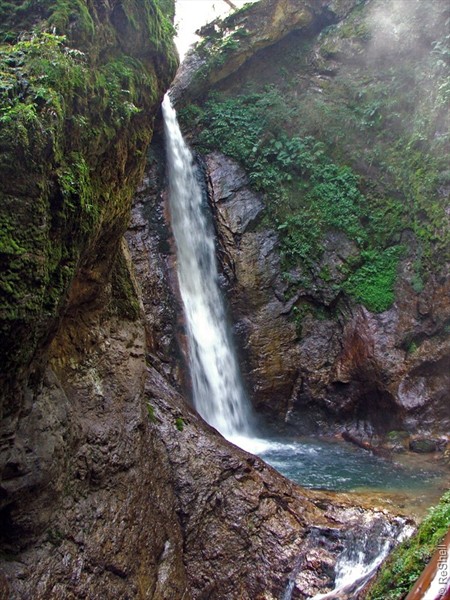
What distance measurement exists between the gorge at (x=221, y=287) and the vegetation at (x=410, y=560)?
0.03 meters

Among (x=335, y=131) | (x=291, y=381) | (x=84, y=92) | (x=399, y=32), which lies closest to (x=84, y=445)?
(x=84, y=92)

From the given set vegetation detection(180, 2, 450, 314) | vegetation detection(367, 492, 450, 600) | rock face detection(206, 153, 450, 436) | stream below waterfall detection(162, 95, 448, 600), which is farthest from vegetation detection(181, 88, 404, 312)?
vegetation detection(367, 492, 450, 600)

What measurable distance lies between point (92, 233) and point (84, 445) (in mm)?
2189

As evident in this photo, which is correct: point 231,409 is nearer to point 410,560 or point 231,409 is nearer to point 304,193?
point 304,193

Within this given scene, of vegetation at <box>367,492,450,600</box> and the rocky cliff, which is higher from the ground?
the rocky cliff

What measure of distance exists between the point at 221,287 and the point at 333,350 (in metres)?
3.07

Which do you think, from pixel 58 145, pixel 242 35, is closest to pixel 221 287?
pixel 242 35

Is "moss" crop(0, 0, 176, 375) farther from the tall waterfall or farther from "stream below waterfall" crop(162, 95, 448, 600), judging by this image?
the tall waterfall

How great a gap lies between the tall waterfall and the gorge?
0.36 ft

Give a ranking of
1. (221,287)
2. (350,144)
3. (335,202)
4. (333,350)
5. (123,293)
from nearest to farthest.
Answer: (123,293)
(333,350)
(221,287)
(335,202)
(350,144)

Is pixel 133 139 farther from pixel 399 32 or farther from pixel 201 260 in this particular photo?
pixel 399 32

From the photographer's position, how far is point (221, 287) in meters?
12.0

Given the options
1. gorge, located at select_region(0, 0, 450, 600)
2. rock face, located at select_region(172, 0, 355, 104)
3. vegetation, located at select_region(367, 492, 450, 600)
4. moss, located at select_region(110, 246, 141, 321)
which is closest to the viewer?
vegetation, located at select_region(367, 492, 450, 600)

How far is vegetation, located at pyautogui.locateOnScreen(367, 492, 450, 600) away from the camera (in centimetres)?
330
